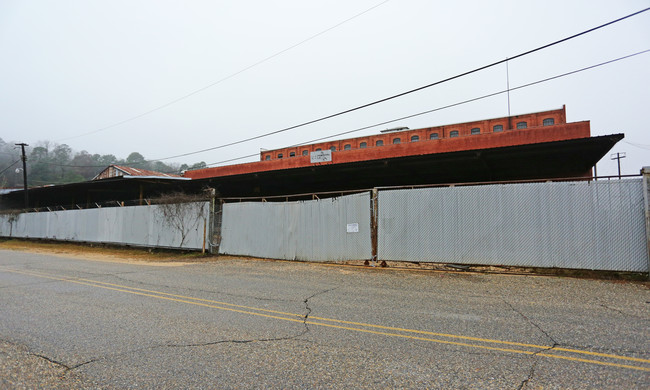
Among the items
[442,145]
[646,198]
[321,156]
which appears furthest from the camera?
[442,145]

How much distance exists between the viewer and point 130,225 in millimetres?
20312

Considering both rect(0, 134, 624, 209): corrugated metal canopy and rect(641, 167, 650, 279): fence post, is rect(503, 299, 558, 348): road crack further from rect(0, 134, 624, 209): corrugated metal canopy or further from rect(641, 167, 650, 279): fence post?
rect(0, 134, 624, 209): corrugated metal canopy

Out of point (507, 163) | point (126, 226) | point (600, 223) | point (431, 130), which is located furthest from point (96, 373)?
point (431, 130)

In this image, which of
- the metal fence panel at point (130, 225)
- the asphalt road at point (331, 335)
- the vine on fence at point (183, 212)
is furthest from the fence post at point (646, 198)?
the vine on fence at point (183, 212)

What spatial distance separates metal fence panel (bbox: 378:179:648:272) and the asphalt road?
942mm

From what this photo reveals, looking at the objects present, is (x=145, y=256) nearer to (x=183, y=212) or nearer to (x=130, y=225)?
(x=183, y=212)

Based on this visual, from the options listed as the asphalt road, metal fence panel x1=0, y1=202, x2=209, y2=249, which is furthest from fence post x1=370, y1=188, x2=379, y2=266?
metal fence panel x1=0, y1=202, x2=209, y2=249

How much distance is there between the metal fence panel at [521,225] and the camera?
8.46 metres

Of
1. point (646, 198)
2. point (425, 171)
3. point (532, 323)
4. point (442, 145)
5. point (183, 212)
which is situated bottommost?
point (532, 323)

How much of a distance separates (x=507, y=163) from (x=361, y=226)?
884cm

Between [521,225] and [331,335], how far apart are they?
7163mm

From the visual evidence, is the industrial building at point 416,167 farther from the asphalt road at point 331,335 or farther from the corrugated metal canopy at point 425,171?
the asphalt road at point 331,335

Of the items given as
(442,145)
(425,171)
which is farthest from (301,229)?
(442,145)

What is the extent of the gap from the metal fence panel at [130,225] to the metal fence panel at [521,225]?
9.86 meters
